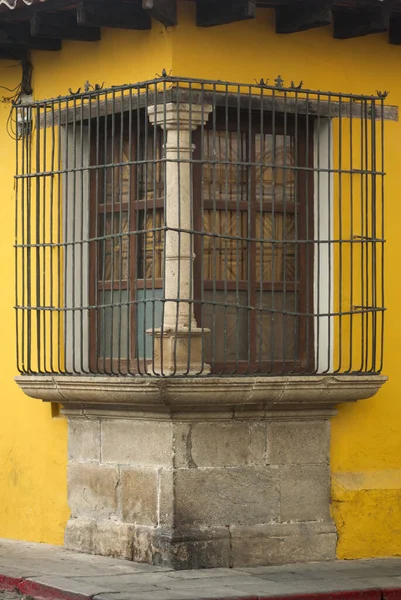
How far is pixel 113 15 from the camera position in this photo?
28.3 ft

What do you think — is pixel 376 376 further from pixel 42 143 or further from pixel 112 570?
pixel 42 143

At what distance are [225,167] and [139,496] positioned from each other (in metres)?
2.20

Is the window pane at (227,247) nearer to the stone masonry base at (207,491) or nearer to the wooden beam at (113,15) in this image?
the stone masonry base at (207,491)

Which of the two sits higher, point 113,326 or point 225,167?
point 225,167

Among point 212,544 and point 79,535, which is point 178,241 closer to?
point 212,544

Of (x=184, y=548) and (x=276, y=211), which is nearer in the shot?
(x=184, y=548)

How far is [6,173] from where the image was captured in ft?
32.4

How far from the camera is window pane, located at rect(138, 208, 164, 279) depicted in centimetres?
881

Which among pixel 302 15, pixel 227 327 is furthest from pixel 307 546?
pixel 302 15

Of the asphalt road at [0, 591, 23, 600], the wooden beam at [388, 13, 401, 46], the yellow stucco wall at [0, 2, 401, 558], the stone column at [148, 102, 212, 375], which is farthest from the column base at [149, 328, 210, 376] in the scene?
the wooden beam at [388, 13, 401, 46]

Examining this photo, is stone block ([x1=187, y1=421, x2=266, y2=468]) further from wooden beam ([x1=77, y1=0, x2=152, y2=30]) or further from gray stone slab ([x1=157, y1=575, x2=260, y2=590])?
wooden beam ([x1=77, y1=0, x2=152, y2=30])

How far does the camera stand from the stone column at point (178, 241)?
8414mm

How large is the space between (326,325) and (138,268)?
4.36 feet

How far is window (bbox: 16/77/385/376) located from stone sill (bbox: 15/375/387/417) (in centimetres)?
14
